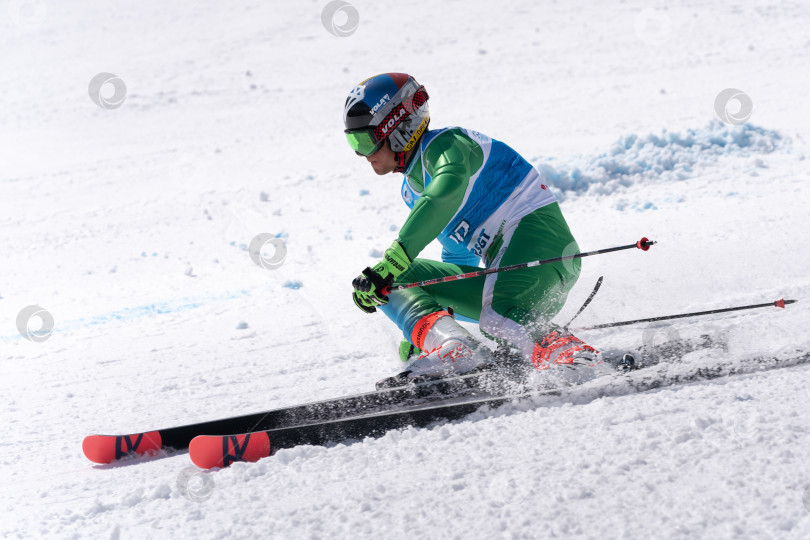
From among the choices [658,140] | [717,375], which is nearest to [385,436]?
[717,375]

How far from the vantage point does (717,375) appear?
275 cm

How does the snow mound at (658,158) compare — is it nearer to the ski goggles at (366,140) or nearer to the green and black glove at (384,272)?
the ski goggles at (366,140)

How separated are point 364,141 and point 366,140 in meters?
0.01

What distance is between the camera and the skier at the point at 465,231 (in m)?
3.09

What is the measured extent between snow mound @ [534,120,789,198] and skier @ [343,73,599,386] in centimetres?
367

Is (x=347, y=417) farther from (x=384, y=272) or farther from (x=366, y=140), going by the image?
(x=366, y=140)

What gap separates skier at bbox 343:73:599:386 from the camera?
122 inches

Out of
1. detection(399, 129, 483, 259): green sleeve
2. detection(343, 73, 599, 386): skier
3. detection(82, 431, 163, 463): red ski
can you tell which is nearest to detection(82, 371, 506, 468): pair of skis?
detection(82, 431, 163, 463): red ski

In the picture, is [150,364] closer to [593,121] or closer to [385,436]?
[385,436]

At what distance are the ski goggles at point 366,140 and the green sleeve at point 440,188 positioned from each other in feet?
0.88

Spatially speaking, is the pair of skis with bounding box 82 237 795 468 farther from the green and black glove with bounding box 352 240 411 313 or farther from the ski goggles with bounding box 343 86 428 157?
the ski goggles with bounding box 343 86 428 157

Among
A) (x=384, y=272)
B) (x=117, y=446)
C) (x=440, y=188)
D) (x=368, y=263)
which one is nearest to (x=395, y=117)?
(x=440, y=188)

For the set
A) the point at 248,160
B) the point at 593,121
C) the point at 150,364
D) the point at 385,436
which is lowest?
the point at 385,436

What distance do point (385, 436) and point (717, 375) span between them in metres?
1.30
